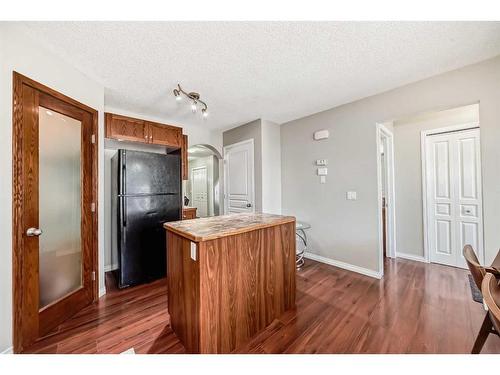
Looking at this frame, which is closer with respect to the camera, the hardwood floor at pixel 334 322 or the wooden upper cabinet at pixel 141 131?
→ the hardwood floor at pixel 334 322

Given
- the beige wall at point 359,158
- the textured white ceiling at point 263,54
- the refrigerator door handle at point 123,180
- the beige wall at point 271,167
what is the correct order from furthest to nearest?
the beige wall at point 271,167, the refrigerator door handle at point 123,180, the beige wall at point 359,158, the textured white ceiling at point 263,54

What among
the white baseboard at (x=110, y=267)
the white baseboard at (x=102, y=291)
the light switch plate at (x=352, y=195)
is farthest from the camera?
the white baseboard at (x=110, y=267)

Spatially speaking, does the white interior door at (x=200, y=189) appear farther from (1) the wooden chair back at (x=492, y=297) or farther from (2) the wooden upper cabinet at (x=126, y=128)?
(1) the wooden chair back at (x=492, y=297)

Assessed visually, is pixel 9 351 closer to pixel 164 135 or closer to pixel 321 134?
pixel 164 135

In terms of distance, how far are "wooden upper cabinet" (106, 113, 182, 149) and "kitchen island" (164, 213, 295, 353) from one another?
5.77 feet

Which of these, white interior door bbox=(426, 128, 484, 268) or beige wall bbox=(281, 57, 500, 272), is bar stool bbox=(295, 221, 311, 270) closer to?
beige wall bbox=(281, 57, 500, 272)

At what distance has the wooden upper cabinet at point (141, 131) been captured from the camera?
2652 millimetres

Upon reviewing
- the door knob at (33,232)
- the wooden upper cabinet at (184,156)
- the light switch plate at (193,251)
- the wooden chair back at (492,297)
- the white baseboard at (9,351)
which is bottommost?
the white baseboard at (9,351)

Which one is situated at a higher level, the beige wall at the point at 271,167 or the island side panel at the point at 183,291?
the beige wall at the point at 271,167

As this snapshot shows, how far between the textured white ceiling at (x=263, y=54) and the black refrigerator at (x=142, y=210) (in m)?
0.88

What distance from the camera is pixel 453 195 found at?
2.99 m

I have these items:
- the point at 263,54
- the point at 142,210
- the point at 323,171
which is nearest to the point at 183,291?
the point at 142,210

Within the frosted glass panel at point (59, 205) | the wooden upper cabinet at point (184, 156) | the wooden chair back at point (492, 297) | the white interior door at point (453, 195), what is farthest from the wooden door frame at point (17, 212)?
the white interior door at point (453, 195)

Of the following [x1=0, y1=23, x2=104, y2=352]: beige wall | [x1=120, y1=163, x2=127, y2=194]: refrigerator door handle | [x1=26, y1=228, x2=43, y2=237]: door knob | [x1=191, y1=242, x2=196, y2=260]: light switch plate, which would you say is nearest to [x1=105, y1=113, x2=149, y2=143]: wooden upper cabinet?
[x1=120, y1=163, x2=127, y2=194]: refrigerator door handle
